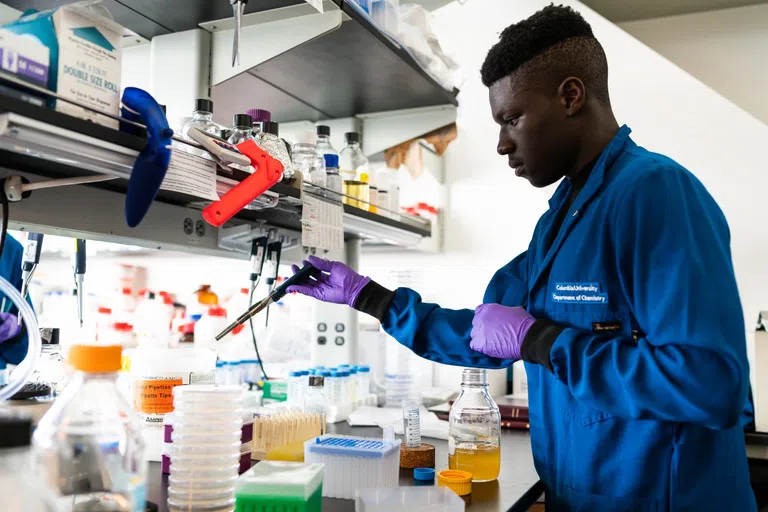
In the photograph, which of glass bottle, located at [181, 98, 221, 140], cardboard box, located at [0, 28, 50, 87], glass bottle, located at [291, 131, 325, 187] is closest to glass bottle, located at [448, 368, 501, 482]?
glass bottle, located at [291, 131, 325, 187]

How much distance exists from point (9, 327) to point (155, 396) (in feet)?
2.48

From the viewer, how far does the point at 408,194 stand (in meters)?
3.35

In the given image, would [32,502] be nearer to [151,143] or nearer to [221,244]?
[151,143]

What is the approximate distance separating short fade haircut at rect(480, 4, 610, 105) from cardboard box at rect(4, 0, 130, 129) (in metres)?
0.82

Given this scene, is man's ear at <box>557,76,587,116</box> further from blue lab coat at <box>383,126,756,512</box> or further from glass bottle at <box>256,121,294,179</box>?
glass bottle at <box>256,121,294,179</box>

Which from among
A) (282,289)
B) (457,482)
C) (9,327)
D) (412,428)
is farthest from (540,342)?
(9,327)

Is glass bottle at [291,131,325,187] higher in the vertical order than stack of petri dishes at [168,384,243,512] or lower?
higher

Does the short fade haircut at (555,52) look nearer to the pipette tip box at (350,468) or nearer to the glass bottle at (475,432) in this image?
the glass bottle at (475,432)

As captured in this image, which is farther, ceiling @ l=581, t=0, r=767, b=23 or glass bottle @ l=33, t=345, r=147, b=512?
ceiling @ l=581, t=0, r=767, b=23

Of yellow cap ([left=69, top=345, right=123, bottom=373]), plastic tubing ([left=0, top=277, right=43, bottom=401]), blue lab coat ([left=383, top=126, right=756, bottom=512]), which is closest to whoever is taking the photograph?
yellow cap ([left=69, top=345, right=123, bottom=373])

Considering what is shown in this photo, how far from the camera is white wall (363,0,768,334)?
9.30ft

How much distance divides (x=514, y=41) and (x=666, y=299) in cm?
67

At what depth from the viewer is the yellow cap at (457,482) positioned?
1.26 m

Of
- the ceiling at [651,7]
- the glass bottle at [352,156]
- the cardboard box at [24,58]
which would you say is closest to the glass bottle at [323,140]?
the glass bottle at [352,156]
